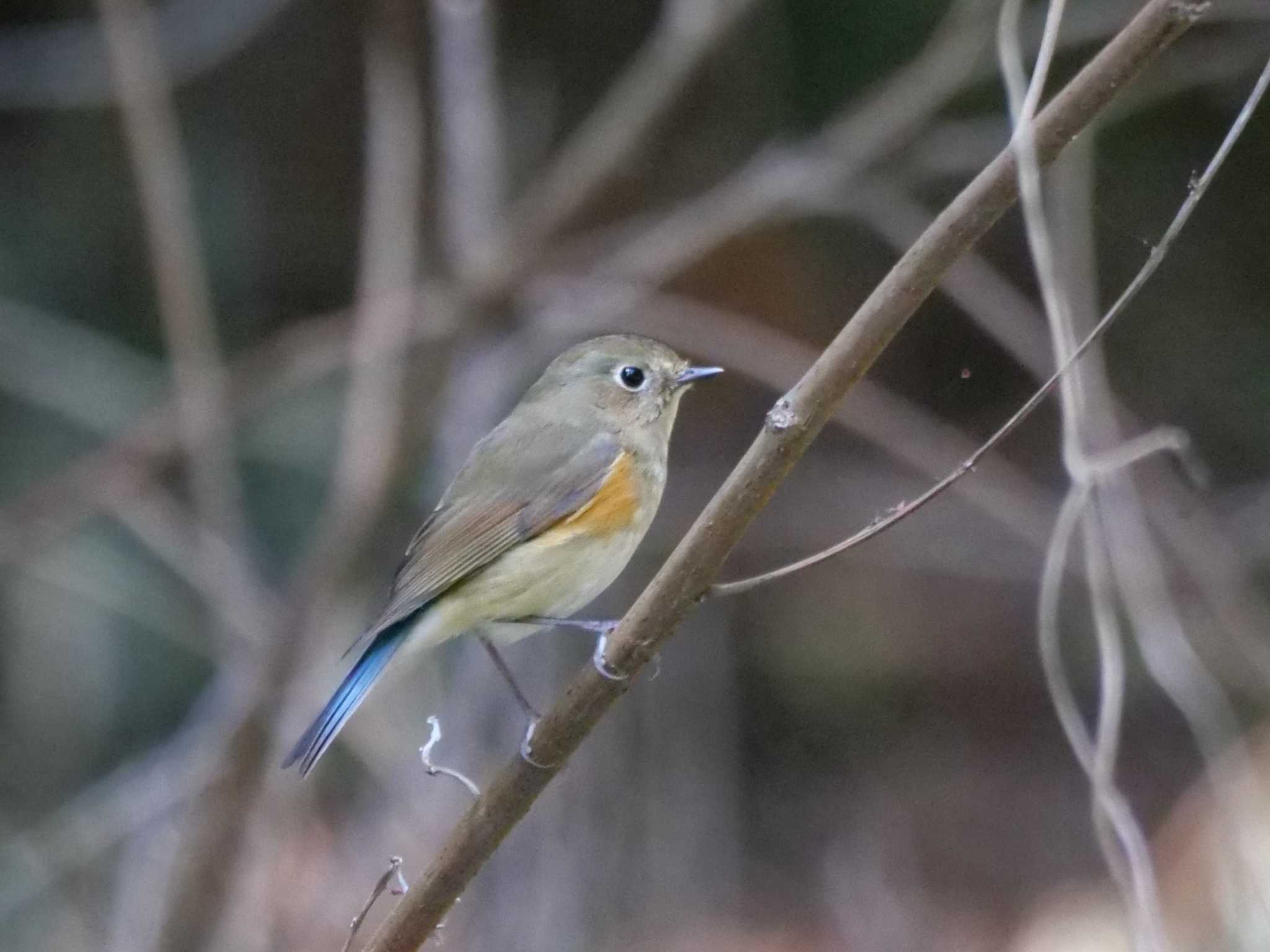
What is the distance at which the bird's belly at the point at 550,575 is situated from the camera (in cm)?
332

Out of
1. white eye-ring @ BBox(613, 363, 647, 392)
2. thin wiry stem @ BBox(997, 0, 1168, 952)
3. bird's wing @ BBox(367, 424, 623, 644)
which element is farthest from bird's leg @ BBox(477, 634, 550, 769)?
thin wiry stem @ BBox(997, 0, 1168, 952)

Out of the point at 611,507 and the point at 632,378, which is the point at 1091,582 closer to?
the point at 611,507

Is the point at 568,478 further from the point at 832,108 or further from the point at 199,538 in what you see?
the point at 832,108

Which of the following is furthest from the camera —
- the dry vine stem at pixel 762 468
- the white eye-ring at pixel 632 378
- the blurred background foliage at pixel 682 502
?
the blurred background foliage at pixel 682 502

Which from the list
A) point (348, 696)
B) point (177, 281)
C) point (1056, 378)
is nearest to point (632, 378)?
point (348, 696)

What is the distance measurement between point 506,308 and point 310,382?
1388 mm

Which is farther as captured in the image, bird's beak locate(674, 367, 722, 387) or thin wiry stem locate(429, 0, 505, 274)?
thin wiry stem locate(429, 0, 505, 274)

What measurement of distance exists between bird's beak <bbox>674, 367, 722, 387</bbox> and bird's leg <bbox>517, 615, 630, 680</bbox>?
58 cm

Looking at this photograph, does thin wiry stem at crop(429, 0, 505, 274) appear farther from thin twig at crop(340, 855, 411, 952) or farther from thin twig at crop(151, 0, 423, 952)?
thin twig at crop(340, 855, 411, 952)

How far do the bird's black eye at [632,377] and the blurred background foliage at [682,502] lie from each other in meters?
1.56

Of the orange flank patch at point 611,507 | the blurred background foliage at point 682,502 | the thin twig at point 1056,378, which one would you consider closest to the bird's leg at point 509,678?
the orange flank patch at point 611,507

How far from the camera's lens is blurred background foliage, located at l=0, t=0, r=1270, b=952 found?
215 inches

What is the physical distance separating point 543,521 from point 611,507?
15 cm

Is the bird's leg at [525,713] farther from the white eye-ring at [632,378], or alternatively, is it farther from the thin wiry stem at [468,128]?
the thin wiry stem at [468,128]
